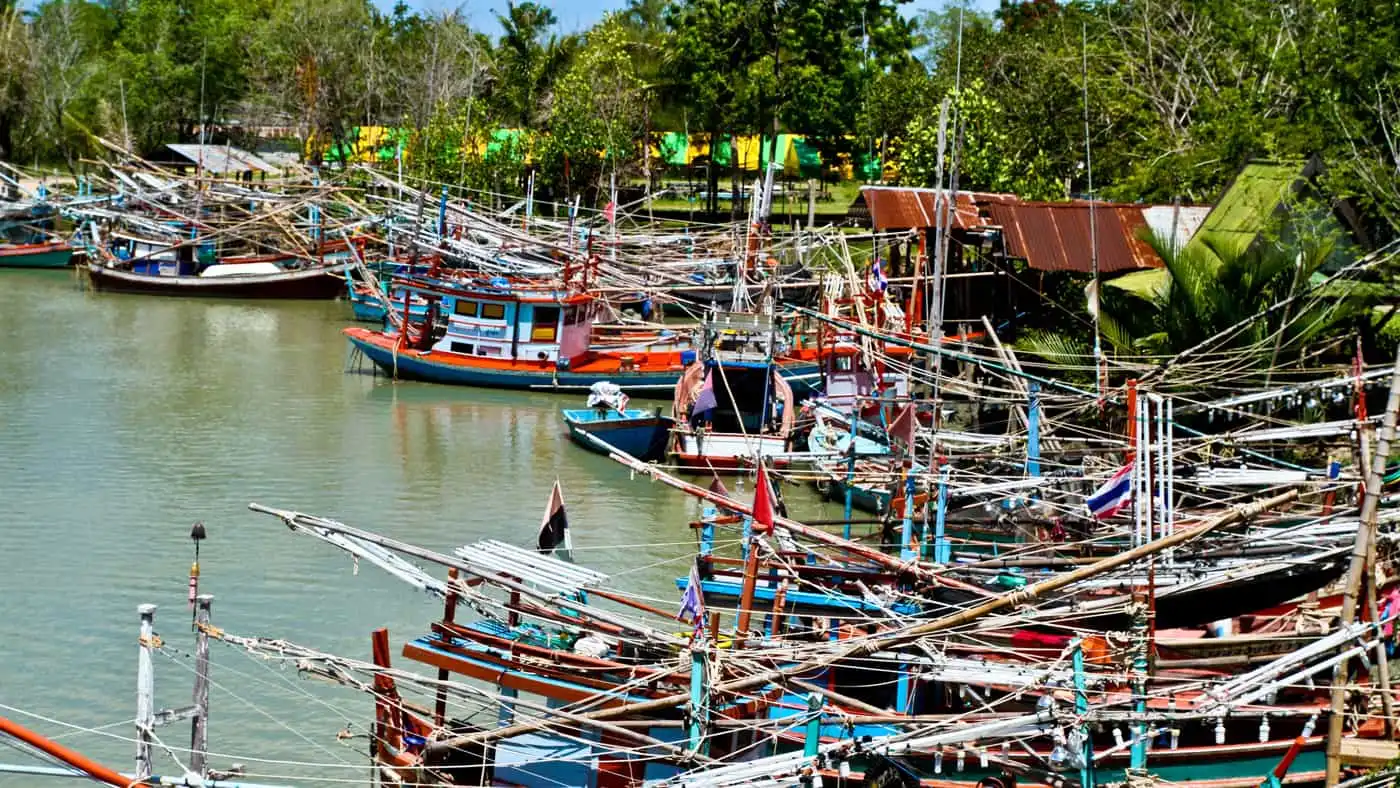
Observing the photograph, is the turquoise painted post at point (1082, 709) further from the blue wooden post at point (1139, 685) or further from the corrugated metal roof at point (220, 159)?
the corrugated metal roof at point (220, 159)

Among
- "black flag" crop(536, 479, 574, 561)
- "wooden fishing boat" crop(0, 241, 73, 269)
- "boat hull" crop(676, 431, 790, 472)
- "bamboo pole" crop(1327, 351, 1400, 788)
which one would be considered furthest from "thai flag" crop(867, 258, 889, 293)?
"wooden fishing boat" crop(0, 241, 73, 269)

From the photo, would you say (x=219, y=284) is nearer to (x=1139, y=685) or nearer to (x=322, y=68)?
(x=322, y=68)

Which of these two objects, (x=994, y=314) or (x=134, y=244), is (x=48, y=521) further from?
(x=134, y=244)

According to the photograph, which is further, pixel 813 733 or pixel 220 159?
pixel 220 159

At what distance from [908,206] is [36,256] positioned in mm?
35032

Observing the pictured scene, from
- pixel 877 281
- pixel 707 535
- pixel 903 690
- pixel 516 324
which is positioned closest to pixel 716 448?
pixel 877 281

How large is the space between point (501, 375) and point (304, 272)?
17154mm

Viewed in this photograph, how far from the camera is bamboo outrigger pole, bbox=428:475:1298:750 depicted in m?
11.7

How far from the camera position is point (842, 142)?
58281 millimetres

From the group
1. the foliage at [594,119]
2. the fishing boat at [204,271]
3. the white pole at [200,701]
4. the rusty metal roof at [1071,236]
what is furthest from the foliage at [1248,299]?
the fishing boat at [204,271]

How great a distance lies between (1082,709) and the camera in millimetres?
11742

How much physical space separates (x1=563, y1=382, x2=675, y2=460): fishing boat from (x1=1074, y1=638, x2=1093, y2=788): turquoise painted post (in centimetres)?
1724

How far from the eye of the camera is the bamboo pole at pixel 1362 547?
10.9 meters

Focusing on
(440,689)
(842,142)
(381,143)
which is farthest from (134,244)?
(440,689)
